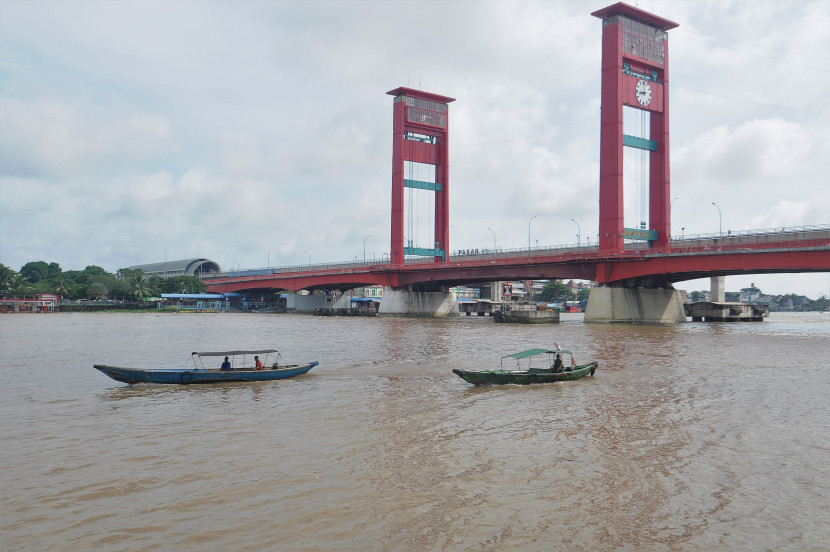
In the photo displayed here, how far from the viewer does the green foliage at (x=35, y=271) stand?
602ft

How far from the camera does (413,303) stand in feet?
335

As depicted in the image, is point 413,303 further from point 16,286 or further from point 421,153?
point 16,286

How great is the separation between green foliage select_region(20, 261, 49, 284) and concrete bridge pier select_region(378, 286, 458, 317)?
130658 millimetres

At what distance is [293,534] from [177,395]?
14.8m

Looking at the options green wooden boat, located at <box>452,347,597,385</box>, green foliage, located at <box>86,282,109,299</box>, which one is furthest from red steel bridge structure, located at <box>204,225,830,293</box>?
green foliage, located at <box>86,282,109,299</box>

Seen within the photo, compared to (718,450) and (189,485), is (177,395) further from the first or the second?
(718,450)

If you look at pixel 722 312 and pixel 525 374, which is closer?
pixel 525 374

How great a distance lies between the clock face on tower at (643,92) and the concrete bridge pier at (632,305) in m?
22.7

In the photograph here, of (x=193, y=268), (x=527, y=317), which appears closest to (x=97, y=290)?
(x=193, y=268)

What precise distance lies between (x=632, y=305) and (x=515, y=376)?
5181cm

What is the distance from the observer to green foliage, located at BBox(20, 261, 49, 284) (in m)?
184

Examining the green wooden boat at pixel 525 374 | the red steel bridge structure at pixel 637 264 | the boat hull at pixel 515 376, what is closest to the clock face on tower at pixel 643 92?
the red steel bridge structure at pixel 637 264

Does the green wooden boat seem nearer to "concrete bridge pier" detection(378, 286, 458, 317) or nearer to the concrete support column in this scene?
"concrete bridge pier" detection(378, 286, 458, 317)

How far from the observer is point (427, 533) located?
32.7ft
